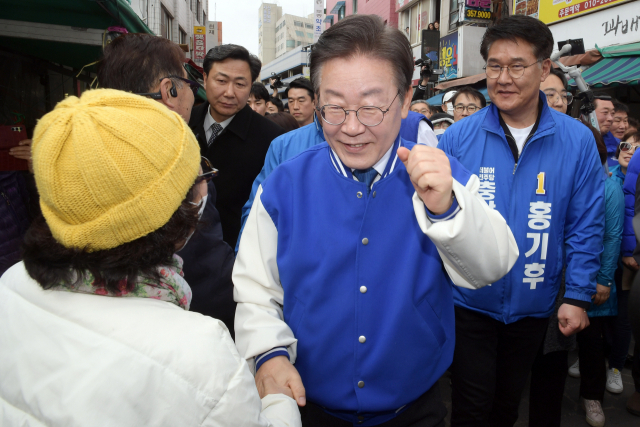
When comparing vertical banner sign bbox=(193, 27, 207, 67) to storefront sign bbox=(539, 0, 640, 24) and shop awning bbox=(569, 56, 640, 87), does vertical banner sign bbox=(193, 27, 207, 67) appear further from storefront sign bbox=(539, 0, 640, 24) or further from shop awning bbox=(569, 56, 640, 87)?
shop awning bbox=(569, 56, 640, 87)

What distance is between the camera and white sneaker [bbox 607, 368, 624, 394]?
3.63 meters

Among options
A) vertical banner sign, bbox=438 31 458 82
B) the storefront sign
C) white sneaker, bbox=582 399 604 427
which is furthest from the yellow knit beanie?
vertical banner sign, bbox=438 31 458 82

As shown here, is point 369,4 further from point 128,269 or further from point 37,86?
point 128,269

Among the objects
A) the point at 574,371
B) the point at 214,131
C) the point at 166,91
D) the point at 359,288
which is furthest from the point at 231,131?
the point at 574,371

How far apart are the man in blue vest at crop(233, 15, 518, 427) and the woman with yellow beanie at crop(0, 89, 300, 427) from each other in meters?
0.46

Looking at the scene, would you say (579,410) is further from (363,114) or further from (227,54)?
(227,54)

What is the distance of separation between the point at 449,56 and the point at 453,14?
1.65 m

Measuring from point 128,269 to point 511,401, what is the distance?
2.20 meters

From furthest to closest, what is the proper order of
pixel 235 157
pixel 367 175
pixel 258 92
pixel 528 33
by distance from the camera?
pixel 258 92, pixel 235 157, pixel 528 33, pixel 367 175

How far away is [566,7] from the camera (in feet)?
33.9

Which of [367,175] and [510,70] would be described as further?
[510,70]

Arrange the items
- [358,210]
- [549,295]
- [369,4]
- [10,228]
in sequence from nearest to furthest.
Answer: [358,210]
[549,295]
[10,228]
[369,4]

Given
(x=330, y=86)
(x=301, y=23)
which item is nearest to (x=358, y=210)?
(x=330, y=86)

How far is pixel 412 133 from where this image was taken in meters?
2.49
